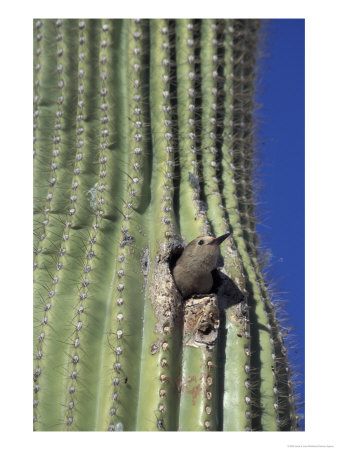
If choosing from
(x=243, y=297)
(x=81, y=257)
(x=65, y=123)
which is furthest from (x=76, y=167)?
(x=243, y=297)

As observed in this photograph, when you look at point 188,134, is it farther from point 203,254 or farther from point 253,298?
point 253,298

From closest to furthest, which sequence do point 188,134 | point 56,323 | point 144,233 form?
point 56,323
point 144,233
point 188,134

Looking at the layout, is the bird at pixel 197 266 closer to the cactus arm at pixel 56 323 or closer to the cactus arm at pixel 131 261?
the cactus arm at pixel 131 261

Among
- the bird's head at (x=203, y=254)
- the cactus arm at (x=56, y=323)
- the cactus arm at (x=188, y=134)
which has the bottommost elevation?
the cactus arm at (x=56, y=323)

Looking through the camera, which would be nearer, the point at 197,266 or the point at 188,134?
the point at 197,266

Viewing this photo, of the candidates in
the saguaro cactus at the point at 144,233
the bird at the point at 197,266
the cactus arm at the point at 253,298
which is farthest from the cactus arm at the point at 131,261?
the cactus arm at the point at 253,298

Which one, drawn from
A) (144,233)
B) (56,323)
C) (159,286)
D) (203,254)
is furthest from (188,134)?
(56,323)

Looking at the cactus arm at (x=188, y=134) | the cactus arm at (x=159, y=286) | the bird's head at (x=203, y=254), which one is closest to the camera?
the cactus arm at (x=159, y=286)
